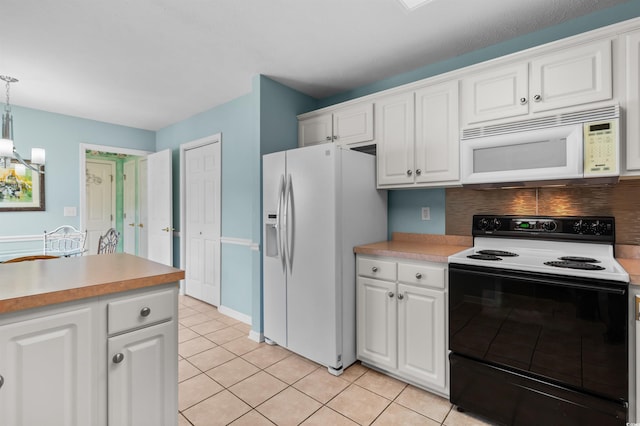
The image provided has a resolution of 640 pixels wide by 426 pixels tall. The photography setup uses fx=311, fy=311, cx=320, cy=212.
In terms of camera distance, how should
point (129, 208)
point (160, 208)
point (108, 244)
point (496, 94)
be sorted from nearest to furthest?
point (496, 94) < point (108, 244) < point (160, 208) < point (129, 208)

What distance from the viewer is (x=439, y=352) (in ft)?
6.49

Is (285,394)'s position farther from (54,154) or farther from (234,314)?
(54,154)

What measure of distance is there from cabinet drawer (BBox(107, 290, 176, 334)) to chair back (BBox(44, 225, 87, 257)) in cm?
333

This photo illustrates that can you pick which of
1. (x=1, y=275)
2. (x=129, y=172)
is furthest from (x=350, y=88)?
(x=129, y=172)

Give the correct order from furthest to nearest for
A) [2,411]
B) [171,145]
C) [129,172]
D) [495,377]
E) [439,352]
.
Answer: [129,172] < [171,145] < [439,352] < [495,377] < [2,411]

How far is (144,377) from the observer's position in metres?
1.31

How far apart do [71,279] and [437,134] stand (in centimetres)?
230

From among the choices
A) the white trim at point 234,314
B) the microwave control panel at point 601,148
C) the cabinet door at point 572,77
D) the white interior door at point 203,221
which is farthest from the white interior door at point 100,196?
the microwave control panel at point 601,148

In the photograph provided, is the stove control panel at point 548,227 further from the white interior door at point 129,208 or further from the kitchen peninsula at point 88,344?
the white interior door at point 129,208

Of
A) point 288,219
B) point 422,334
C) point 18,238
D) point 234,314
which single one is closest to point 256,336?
point 234,314

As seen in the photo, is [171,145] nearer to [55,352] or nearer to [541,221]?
[55,352]

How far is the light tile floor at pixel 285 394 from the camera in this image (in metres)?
1.82

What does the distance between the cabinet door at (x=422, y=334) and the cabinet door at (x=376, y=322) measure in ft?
0.20

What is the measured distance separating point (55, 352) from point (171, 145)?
13.3 ft
